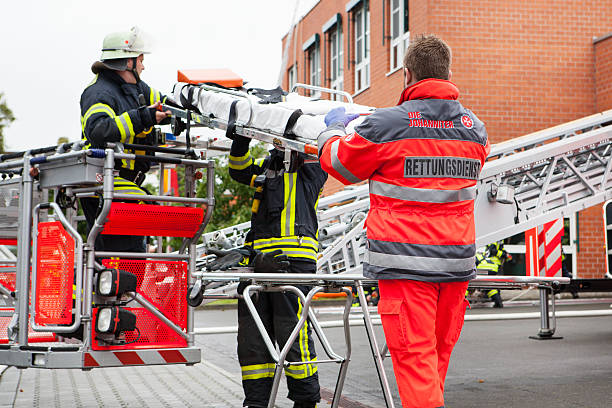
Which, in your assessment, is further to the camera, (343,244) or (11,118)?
(11,118)

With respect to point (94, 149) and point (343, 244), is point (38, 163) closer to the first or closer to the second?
point (94, 149)

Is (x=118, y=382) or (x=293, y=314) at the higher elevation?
(x=293, y=314)

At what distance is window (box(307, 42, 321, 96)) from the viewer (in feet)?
94.9

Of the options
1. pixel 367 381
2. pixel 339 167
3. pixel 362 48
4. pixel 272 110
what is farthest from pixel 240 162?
pixel 362 48

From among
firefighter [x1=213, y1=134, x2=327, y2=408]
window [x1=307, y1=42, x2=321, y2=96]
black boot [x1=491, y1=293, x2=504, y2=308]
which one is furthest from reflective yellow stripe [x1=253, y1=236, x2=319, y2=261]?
window [x1=307, y1=42, x2=321, y2=96]

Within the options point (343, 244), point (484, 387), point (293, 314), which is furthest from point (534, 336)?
point (293, 314)

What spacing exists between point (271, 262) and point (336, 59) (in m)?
22.2

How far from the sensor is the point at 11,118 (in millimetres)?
32469

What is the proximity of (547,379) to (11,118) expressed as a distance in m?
28.0

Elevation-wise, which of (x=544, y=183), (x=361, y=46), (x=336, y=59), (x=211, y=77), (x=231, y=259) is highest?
(x=336, y=59)

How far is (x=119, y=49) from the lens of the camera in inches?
233

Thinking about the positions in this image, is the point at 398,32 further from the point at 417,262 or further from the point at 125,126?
the point at 417,262

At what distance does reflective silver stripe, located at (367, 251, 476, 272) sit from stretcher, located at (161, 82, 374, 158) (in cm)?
134

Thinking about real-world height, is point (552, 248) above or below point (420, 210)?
above
